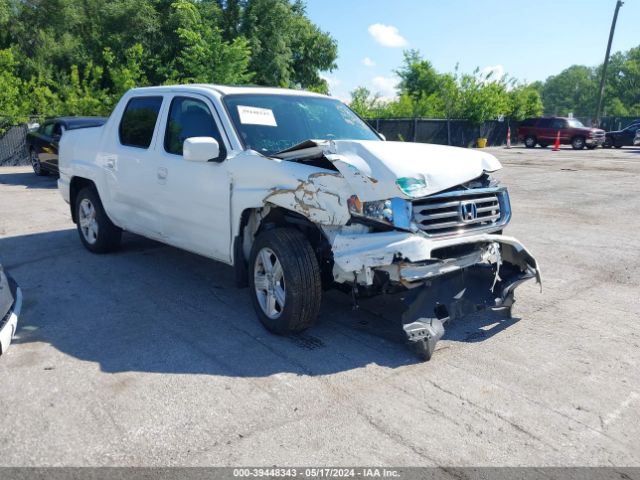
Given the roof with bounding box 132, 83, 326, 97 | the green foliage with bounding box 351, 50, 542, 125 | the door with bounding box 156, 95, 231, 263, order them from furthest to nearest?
the green foliage with bounding box 351, 50, 542, 125 → the roof with bounding box 132, 83, 326, 97 → the door with bounding box 156, 95, 231, 263

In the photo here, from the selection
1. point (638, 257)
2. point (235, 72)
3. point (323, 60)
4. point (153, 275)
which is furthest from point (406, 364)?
point (323, 60)

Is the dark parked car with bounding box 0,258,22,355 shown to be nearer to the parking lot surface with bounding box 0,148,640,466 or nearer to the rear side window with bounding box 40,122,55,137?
the parking lot surface with bounding box 0,148,640,466

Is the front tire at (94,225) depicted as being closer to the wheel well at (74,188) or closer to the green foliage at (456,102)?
the wheel well at (74,188)

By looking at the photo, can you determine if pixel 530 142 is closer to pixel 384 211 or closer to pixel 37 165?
pixel 37 165

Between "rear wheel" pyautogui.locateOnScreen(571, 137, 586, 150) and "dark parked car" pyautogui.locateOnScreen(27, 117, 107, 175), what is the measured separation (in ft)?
84.9

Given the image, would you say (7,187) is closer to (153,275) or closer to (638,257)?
(153,275)

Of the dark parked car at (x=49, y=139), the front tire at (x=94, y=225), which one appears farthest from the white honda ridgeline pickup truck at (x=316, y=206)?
the dark parked car at (x=49, y=139)

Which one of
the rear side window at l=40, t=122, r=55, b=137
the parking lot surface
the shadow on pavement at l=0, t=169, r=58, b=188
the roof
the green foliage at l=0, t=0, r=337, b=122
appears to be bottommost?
the shadow on pavement at l=0, t=169, r=58, b=188

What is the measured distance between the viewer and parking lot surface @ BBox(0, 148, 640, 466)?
118 inches

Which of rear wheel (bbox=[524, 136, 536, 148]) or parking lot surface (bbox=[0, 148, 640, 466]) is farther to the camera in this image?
rear wheel (bbox=[524, 136, 536, 148])

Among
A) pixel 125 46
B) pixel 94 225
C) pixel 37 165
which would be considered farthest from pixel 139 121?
pixel 125 46

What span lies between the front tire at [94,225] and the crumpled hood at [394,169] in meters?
3.73

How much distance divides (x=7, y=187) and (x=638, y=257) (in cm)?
1351

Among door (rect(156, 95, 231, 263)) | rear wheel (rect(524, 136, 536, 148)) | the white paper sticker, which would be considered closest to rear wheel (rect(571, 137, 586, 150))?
rear wheel (rect(524, 136, 536, 148))
